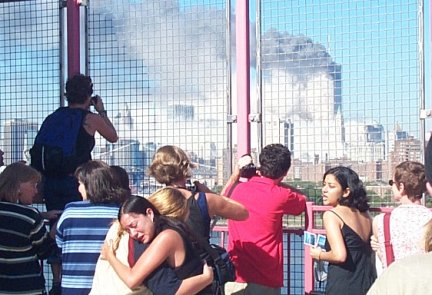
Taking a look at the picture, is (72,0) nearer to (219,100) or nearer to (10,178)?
(219,100)

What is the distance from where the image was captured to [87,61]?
563 centimetres

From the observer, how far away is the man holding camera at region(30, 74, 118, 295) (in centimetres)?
491

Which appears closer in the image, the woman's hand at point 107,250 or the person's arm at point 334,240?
the woman's hand at point 107,250

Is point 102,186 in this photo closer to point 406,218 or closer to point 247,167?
point 247,167

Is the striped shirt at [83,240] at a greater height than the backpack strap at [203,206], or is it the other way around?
the backpack strap at [203,206]

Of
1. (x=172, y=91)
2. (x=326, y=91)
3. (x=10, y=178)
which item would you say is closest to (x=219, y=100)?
(x=172, y=91)

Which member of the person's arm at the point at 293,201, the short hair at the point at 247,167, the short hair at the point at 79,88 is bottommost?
the person's arm at the point at 293,201

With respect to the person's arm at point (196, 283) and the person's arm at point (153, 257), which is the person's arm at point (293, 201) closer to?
the person's arm at point (196, 283)

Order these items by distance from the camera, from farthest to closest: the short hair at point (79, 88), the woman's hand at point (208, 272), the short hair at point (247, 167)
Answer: the short hair at point (79, 88) → the short hair at point (247, 167) → the woman's hand at point (208, 272)

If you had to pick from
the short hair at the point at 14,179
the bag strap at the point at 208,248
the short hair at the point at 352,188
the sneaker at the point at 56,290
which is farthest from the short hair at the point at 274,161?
the sneaker at the point at 56,290

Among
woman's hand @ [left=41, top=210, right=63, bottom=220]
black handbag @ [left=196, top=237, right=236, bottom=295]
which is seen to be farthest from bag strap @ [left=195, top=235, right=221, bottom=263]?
woman's hand @ [left=41, top=210, right=63, bottom=220]

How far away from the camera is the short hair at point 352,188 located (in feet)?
14.3

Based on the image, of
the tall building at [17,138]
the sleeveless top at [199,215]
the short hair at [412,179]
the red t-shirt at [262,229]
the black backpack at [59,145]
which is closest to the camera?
the sleeveless top at [199,215]

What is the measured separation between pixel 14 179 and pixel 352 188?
1.97 metres
